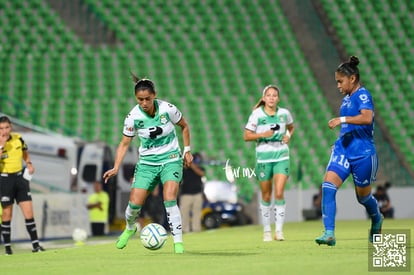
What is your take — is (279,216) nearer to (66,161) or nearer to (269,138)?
(269,138)

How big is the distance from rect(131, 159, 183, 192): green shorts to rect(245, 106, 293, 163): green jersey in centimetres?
376

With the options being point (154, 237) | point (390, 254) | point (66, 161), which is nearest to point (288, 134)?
point (154, 237)

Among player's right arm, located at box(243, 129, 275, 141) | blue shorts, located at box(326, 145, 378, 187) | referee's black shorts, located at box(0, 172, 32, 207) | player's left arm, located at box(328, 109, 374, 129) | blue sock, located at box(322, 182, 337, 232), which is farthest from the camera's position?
referee's black shorts, located at box(0, 172, 32, 207)

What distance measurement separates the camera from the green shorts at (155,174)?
11844 millimetres

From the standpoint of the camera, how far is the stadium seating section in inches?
1291

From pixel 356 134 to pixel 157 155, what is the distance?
2462 mm

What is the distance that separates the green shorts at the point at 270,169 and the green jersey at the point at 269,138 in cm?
6

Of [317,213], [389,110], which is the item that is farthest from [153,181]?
[389,110]

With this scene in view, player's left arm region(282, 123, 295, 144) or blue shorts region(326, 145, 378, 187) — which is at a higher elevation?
player's left arm region(282, 123, 295, 144)

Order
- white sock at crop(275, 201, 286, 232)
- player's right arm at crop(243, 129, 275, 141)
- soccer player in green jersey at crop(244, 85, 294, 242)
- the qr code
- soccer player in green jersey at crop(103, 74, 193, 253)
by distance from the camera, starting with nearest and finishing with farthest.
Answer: the qr code → soccer player in green jersey at crop(103, 74, 193, 253) → player's right arm at crop(243, 129, 275, 141) → white sock at crop(275, 201, 286, 232) → soccer player in green jersey at crop(244, 85, 294, 242)

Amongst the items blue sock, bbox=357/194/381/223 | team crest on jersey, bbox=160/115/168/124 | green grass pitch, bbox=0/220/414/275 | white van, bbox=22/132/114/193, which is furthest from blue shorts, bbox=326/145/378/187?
white van, bbox=22/132/114/193

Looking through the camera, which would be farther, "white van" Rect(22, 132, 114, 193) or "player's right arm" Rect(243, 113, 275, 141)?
"white van" Rect(22, 132, 114, 193)

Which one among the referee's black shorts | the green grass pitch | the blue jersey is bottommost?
the green grass pitch

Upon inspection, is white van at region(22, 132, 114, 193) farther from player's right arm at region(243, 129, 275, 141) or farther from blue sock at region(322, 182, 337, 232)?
blue sock at region(322, 182, 337, 232)
